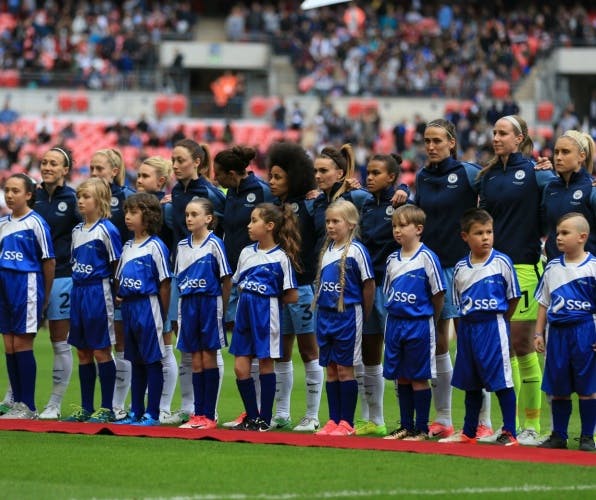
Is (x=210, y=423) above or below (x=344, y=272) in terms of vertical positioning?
below

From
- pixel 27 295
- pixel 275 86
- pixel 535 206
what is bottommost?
pixel 27 295

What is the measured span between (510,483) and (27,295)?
478 centimetres

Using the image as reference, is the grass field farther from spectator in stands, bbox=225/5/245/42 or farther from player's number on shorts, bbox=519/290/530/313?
spectator in stands, bbox=225/5/245/42

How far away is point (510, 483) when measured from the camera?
26.0 feet

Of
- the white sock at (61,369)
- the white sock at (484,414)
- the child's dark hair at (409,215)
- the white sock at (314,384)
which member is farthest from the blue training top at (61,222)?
the white sock at (484,414)

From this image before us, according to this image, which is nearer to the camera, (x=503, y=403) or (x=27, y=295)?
(x=503, y=403)

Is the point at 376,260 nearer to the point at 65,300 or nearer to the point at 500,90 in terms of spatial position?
the point at 65,300

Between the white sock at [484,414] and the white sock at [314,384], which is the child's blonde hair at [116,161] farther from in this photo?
the white sock at [484,414]

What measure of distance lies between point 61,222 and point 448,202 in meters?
3.36

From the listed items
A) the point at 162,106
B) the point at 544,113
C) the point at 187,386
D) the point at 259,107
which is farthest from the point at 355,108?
the point at 187,386

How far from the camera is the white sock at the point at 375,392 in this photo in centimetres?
1056

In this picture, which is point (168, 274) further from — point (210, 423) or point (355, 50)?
point (355, 50)

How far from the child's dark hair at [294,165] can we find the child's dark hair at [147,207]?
95 centimetres

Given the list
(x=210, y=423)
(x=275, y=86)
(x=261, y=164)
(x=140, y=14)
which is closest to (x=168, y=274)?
(x=210, y=423)
